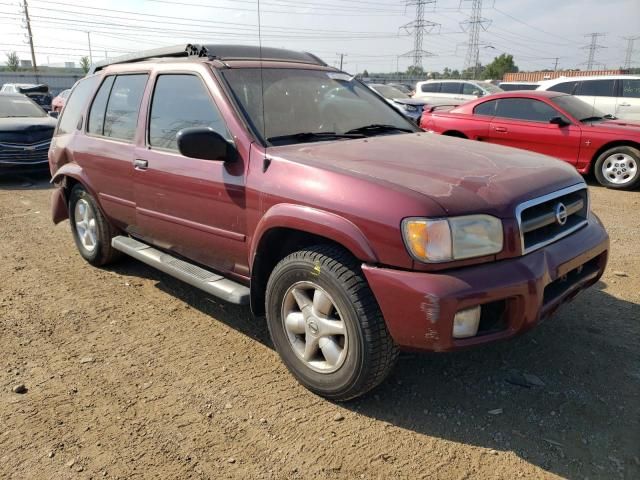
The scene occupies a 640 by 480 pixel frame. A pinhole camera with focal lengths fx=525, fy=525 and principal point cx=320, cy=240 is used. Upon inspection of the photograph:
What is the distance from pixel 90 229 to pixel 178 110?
1911mm

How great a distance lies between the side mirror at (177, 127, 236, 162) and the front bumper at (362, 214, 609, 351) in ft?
3.85

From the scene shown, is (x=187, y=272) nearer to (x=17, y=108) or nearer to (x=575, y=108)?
(x=575, y=108)

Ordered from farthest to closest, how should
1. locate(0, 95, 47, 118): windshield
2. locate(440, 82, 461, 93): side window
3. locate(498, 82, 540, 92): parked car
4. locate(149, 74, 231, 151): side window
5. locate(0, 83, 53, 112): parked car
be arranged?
locate(0, 83, 53, 112): parked car < locate(498, 82, 540, 92): parked car < locate(440, 82, 461, 93): side window < locate(0, 95, 47, 118): windshield < locate(149, 74, 231, 151): side window

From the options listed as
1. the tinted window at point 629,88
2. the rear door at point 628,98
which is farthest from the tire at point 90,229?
the tinted window at point 629,88

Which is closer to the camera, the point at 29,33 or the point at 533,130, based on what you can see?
the point at 533,130

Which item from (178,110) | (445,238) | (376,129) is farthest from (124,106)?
(445,238)

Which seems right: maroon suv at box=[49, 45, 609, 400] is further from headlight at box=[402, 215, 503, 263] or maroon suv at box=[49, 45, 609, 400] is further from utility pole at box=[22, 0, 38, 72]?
utility pole at box=[22, 0, 38, 72]

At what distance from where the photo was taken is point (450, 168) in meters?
2.81

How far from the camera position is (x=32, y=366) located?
329cm

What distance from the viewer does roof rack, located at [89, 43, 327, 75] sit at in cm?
371

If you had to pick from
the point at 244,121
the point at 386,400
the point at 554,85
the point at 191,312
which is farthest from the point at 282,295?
the point at 554,85

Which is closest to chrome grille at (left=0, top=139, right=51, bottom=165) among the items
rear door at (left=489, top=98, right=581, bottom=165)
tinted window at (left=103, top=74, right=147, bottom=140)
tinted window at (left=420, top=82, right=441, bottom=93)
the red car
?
tinted window at (left=103, top=74, right=147, bottom=140)

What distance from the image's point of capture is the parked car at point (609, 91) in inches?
444

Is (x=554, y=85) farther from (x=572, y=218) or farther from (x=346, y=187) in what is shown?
(x=346, y=187)
